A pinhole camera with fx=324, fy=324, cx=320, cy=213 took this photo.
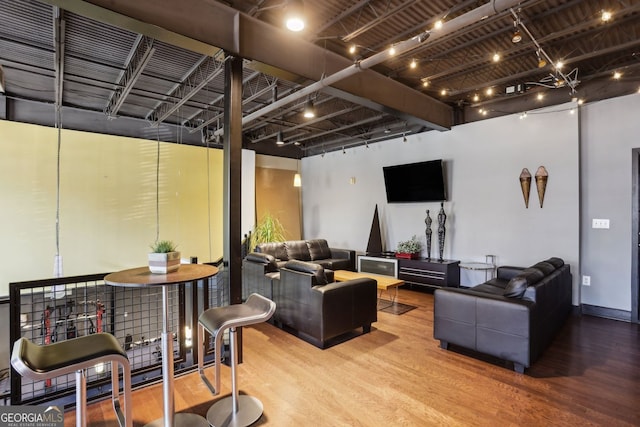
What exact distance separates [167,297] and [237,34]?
241 centimetres

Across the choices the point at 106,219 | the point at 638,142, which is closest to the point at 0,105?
the point at 106,219

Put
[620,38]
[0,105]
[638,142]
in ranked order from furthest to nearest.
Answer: [0,105] < [638,142] < [620,38]

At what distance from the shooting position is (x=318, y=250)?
6605 millimetres

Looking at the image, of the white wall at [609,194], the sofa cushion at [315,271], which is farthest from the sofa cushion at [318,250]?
the white wall at [609,194]

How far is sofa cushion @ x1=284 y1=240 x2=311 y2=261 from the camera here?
616cm

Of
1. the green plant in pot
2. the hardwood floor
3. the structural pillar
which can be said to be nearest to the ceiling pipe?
the structural pillar

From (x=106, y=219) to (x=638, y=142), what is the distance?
25.6ft

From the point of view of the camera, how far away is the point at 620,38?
136 inches

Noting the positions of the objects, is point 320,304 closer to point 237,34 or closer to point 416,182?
point 237,34

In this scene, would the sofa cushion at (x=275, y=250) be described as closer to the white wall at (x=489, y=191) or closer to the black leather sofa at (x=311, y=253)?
the black leather sofa at (x=311, y=253)

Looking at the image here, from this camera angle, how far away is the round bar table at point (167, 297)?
170cm

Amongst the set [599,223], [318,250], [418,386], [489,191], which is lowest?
[418,386]

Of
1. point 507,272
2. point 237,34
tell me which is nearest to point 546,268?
point 507,272

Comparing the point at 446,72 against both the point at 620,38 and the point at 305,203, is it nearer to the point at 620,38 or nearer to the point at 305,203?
the point at 620,38
